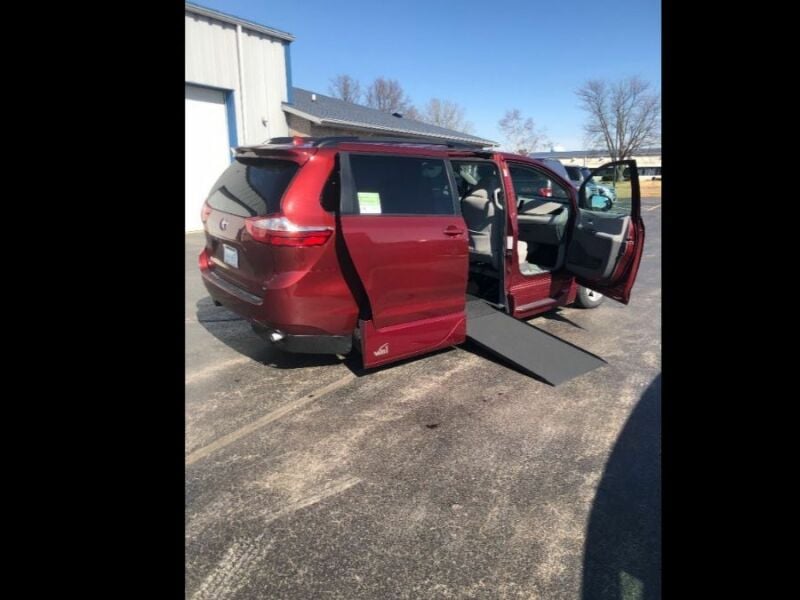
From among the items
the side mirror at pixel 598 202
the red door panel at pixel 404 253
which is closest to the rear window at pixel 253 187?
the red door panel at pixel 404 253

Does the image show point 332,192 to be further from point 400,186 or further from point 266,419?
point 266,419

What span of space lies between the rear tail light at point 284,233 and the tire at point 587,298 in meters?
3.73

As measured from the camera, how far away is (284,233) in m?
3.53

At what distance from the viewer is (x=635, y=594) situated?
1.95 meters

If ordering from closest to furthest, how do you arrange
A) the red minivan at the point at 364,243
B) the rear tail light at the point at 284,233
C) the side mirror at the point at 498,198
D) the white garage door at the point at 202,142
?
1. the rear tail light at the point at 284,233
2. the red minivan at the point at 364,243
3. the side mirror at the point at 498,198
4. the white garage door at the point at 202,142

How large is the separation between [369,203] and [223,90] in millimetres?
11253

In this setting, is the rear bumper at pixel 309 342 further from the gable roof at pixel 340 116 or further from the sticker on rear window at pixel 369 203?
the gable roof at pixel 340 116

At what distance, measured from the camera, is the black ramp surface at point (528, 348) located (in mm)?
4199

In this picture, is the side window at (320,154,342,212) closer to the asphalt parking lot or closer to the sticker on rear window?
the sticker on rear window

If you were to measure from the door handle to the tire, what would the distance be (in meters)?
2.54

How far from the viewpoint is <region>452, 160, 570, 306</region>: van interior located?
16.4 ft

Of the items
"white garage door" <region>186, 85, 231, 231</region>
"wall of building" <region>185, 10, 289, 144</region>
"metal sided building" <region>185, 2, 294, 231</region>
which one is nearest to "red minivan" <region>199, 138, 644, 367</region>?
"metal sided building" <region>185, 2, 294, 231</region>
